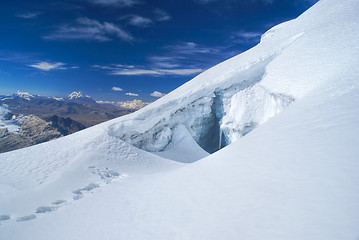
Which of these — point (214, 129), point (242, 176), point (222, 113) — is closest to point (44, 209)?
point (242, 176)

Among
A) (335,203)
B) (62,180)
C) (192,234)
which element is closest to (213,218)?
(192,234)

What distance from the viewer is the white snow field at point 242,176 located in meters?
2.66

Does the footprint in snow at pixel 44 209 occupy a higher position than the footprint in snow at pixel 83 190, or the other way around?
the footprint in snow at pixel 83 190

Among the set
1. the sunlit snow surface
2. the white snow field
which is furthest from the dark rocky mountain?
the white snow field

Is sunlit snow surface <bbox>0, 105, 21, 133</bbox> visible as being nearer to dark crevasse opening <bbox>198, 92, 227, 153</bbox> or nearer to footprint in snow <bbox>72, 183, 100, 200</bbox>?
dark crevasse opening <bbox>198, 92, 227, 153</bbox>

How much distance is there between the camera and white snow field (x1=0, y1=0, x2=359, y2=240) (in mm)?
2660

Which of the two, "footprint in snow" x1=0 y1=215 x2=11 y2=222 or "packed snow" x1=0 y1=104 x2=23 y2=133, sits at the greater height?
"packed snow" x1=0 y1=104 x2=23 y2=133

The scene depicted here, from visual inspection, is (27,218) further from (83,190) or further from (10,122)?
(10,122)

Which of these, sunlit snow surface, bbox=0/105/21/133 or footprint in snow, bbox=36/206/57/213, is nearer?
footprint in snow, bbox=36/206/57/213

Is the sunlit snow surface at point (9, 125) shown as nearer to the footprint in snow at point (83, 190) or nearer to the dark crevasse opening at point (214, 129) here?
the dark crevasse opening at point (214, 129)

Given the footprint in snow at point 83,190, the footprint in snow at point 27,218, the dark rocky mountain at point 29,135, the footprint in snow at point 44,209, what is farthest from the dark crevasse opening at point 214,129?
the dark rocky mountain at point 29,135

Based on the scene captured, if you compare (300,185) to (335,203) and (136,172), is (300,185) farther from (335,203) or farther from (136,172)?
(136,172)

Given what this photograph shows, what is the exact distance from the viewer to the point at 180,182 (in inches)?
206

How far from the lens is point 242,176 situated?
157 inches
